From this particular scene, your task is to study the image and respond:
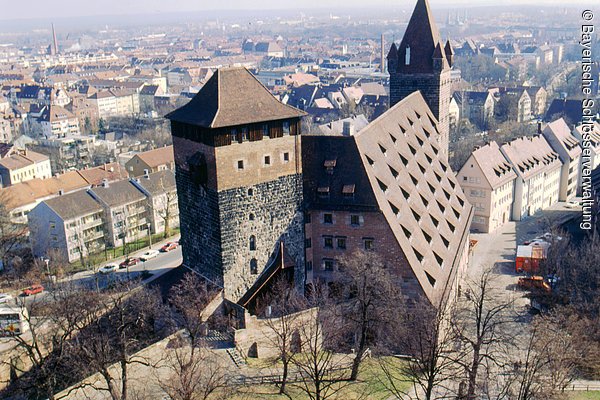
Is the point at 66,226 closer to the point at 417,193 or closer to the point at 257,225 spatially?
the point at 257,225

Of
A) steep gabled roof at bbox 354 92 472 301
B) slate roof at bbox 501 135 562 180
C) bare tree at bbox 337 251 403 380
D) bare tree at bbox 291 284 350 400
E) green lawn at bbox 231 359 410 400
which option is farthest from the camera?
slate roof at bbox 501 135 562 180

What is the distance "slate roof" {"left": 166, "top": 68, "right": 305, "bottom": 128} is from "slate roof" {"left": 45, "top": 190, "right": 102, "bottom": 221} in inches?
1410

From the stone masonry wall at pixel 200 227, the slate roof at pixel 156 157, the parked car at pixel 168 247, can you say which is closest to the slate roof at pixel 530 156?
the parked car at pixel 168 247

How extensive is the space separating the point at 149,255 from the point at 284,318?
3983 centimetres

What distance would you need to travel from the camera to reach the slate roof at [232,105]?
4359 centimetres

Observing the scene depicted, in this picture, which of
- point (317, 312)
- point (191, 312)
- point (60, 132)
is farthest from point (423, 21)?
point (60, 132)

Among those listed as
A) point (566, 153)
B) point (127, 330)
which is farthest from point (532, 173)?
point (127, 330)

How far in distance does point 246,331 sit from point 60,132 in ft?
410

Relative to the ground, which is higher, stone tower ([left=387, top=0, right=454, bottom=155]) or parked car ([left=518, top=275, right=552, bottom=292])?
stone tower ([left=387, top=0, right=454, bottom=155])

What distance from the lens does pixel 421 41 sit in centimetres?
6762

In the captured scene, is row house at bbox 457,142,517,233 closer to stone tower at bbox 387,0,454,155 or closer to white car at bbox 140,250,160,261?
stone tower at bbox 387,0,454,155

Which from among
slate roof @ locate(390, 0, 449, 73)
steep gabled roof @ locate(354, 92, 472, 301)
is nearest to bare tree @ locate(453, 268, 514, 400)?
steep gabled roof @ locate(354, 92, 472, 301)

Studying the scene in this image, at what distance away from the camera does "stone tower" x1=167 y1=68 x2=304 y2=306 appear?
145 ft

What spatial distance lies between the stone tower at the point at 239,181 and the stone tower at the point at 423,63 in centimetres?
2543
